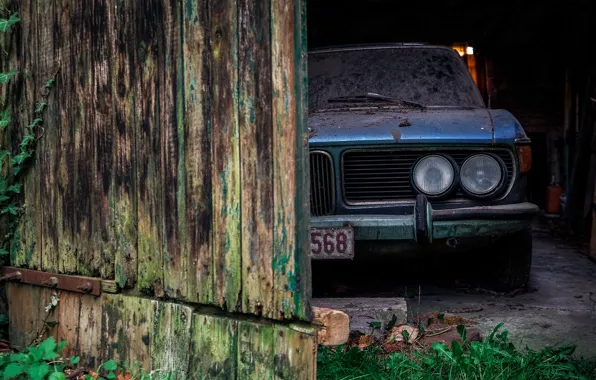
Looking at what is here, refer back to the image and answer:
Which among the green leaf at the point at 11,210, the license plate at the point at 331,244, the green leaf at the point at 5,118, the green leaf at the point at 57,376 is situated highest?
the green leaf at the point at 5,118

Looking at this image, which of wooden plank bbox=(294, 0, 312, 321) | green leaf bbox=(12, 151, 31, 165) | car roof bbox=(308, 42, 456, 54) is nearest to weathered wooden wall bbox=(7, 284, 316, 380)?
wooden plank bbox=(294, 0, 312, 321)

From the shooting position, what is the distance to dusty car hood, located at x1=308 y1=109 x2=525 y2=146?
388 centimetres

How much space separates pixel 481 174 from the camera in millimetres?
3953

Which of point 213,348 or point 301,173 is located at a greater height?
point 301,173

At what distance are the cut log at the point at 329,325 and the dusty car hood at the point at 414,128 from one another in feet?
6.24

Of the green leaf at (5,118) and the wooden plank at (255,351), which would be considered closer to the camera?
the wooden plank at (255,351)

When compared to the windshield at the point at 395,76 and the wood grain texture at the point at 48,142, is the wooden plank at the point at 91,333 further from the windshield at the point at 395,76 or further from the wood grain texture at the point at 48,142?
the windshield at the point at 395,76

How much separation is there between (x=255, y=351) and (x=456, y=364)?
903 mm

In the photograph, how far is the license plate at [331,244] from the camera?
364 cm

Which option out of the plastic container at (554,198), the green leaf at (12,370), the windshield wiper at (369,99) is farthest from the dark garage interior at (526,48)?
the green leaf at (12,370)

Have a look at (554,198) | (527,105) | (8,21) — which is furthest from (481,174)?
(527,105)

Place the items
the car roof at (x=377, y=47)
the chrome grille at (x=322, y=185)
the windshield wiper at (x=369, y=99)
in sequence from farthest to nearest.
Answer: the car roof at (x=377, y=47) → the windshield wiper at (x=369, y=99) → the chrome grille at (x=322, y=185)

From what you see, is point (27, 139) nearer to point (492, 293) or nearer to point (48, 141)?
point (48, 141)

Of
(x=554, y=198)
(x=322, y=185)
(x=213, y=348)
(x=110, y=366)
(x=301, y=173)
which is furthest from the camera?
(x=554, y=198)
